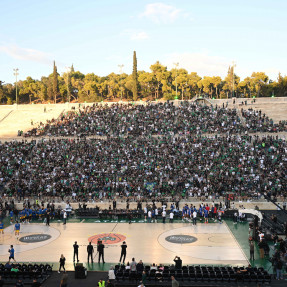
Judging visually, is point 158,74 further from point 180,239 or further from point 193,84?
point 180,239

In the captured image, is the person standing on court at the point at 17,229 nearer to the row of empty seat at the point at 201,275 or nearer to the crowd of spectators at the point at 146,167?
the crowd of spectators at the point at 146,167

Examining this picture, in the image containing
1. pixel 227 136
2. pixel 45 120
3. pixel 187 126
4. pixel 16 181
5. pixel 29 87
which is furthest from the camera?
pixel 29 87

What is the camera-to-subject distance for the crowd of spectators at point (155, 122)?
48.9m

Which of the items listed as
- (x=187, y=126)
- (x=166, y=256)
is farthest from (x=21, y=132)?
(x=166, y=256)

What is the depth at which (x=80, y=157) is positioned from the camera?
41.4m

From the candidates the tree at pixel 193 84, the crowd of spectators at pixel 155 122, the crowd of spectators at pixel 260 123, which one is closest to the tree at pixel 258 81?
the tree at pixel 193 84

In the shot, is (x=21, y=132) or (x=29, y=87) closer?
(x=21, y=132)

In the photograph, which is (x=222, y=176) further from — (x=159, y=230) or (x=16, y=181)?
(x=16, y=181)

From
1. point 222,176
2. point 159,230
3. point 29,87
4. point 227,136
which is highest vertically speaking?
point 29,87

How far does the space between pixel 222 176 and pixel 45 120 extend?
35.5 metres

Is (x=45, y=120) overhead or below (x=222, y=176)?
overhead

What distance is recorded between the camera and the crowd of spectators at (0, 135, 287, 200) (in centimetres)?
3494

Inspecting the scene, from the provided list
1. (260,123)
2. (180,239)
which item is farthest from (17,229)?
(260,123)

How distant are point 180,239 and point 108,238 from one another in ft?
16.2
